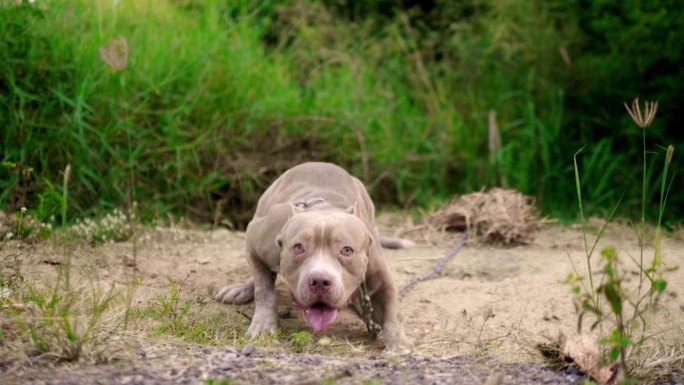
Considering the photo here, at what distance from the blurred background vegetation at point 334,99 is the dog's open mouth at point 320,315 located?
219cm

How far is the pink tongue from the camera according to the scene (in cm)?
374

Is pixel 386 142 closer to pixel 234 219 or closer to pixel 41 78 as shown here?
pixel 234 219

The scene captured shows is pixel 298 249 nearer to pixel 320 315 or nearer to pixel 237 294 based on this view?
pixel 320 315

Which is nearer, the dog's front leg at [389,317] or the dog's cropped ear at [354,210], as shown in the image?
the dog's front leg at [389,317]

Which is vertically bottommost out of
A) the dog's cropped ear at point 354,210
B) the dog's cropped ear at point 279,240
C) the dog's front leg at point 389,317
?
the dog's front leg at point 389,317

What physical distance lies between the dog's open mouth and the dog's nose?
0.12 meters

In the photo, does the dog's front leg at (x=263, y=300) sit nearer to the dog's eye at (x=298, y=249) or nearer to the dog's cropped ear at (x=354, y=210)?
the dog's eye at (x=298, y=249)

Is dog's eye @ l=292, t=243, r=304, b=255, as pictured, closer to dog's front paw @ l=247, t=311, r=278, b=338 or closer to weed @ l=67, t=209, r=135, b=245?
dog's front paw @ l=247, t=311, r=278, b=338

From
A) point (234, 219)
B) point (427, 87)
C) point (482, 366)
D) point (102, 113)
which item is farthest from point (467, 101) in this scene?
point (482, 366)

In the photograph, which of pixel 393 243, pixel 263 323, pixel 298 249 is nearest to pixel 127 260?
pixel 263 323

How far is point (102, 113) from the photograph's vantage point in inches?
240

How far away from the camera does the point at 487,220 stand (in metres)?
6.01

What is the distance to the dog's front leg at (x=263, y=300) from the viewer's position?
13.1 feet

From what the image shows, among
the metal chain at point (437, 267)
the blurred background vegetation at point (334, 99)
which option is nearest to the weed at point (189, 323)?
the metal chain at point (437, 267)
